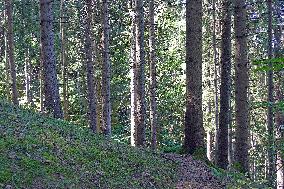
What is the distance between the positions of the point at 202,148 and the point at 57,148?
5368 mm

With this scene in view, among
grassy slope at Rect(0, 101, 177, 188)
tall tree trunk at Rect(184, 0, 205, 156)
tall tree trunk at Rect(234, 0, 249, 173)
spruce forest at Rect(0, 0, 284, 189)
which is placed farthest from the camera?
tall tree trunk at Rect(234, 0, 249, 173)

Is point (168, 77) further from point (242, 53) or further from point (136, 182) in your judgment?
point (136, 182)

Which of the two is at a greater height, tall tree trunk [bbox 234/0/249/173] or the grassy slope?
tall tree trunk [bbox 234/0/249/173]

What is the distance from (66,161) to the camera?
800 centimetres

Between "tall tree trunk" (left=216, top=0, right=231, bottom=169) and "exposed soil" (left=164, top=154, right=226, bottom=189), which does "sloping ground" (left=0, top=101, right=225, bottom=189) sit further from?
"tall tree trunk" (left=216, top=0, right=231, bottom=169)

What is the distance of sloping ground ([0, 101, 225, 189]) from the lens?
690 cm

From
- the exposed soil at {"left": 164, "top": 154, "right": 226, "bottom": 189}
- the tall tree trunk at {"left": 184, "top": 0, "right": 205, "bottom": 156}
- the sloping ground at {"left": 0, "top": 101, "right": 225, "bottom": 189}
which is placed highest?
the tall tree trunk at {"left": 184, "top": 0, "right": 205, "bottom": 156}

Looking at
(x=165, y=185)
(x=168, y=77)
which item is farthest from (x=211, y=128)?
(x=165, y=185)

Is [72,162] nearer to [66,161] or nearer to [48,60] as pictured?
[66,161]

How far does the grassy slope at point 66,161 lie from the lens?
687 cm

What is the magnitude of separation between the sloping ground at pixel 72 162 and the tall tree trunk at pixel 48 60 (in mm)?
3150

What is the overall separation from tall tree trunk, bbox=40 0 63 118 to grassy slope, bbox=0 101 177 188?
11.5 feet

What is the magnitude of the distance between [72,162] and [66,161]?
0.42 ft

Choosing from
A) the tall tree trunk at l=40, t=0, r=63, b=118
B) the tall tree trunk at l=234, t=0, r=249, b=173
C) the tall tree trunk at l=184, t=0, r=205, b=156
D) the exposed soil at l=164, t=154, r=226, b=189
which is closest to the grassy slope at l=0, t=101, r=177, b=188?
the exposed soil at l=164, t=154, r=226, b=189
